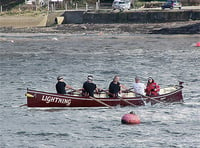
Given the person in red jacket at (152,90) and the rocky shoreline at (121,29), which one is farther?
the rocky shoreline at (121,29)

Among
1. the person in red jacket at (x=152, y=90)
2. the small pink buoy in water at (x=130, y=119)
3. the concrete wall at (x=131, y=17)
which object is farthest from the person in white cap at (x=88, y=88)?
the concrete wall at (x=131, y=17)

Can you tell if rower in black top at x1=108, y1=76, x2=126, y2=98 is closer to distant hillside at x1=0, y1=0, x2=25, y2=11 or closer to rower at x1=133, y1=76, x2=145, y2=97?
rower at x1=133, y1=76, x2=145, y2=97

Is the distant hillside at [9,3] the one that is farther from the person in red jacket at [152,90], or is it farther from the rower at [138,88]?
the rower at [138,88]

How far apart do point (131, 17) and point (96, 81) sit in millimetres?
40454

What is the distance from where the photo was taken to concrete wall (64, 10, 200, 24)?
254ft

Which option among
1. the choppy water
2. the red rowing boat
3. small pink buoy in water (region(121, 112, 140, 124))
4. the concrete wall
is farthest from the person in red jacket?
the concrete wall

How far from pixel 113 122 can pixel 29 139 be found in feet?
13.9

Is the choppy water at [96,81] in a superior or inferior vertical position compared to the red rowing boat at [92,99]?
inferior

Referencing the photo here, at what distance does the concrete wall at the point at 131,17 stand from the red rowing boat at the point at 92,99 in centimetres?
4453

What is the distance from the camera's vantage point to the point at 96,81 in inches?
1612

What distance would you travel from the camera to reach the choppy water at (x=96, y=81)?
25844 mm

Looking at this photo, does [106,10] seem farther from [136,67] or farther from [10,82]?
[10,82]

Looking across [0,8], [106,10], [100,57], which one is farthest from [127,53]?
[0,8]

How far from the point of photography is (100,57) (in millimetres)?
55094
